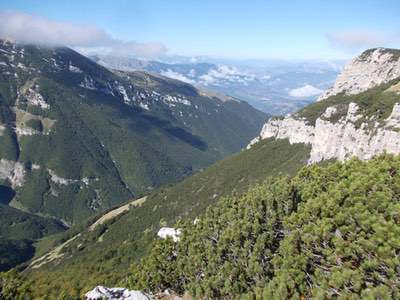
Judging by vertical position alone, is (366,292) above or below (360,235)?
below

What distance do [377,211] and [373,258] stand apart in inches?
187

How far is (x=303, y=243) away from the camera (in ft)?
140

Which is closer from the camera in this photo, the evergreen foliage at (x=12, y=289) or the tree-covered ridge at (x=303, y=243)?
the tree-covered ridge at (x=303, y=243)

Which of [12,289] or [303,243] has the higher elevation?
[303,243]

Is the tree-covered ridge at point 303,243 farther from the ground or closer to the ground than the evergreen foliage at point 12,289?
farther from the ground

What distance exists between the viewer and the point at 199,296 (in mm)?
52156

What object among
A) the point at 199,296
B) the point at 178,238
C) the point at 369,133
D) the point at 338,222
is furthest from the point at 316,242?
the point at 369,133

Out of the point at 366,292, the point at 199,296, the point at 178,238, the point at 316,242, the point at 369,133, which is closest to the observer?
the point at 366,292

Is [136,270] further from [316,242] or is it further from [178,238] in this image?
[316,242]

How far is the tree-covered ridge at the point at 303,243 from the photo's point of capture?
114 ft

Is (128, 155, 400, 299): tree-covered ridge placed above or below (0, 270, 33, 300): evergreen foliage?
above

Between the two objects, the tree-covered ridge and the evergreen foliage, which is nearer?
the tree-covered ridge

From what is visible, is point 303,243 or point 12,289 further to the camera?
point 12,289

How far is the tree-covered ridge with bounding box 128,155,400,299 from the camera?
34.7 metres
